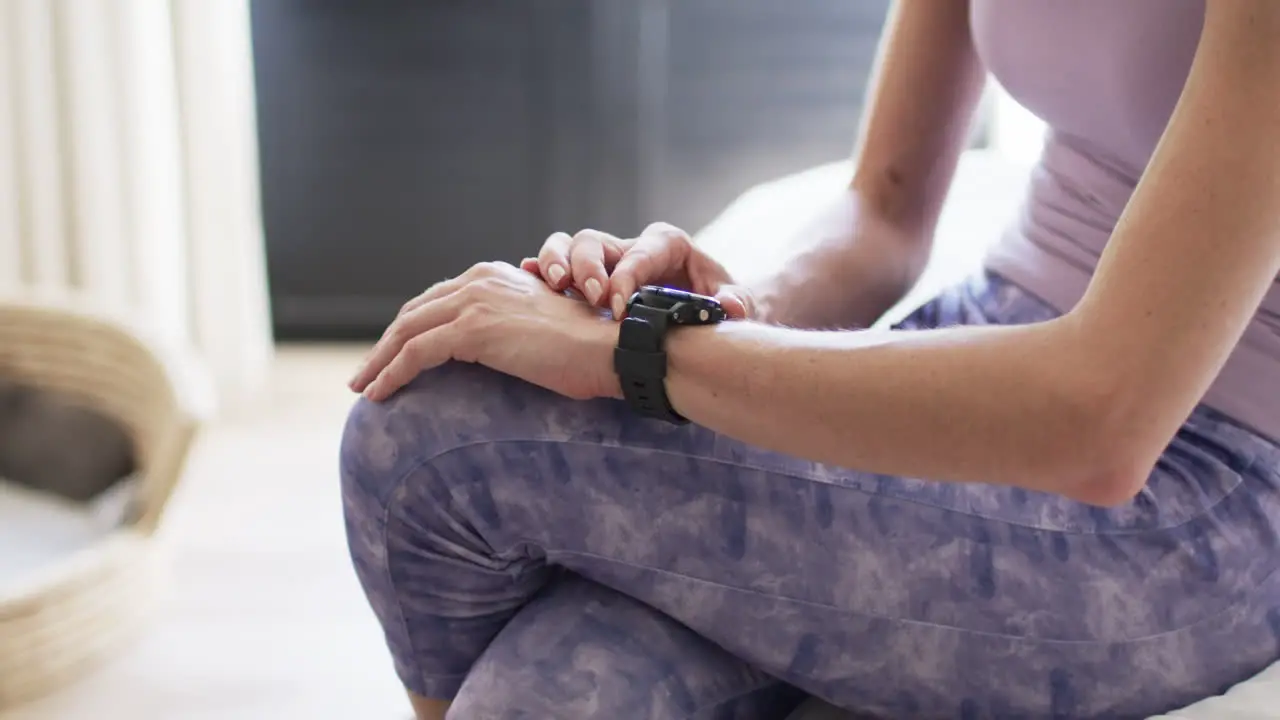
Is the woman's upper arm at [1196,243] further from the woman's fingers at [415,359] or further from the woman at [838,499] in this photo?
the woman's fingers at [415,359]

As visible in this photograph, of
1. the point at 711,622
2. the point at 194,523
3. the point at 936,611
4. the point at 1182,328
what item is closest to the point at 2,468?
the point at 194,523

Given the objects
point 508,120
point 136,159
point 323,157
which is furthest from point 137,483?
point 508,120

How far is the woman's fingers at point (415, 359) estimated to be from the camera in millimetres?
900

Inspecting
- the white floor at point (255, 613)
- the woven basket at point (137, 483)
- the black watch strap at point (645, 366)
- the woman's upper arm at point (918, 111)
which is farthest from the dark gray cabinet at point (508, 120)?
the black watch strap at point (645, 366)

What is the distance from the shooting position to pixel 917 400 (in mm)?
787

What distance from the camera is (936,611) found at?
0.85 metres

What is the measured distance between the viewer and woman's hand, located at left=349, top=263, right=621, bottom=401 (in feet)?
2.84

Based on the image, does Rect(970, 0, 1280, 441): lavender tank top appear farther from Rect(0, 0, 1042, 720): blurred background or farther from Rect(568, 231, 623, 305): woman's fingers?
Rect(0, 0, 1042, 720): blurred background

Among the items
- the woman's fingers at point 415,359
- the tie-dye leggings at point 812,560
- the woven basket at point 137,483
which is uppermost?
the woman's fingers at point 415,359

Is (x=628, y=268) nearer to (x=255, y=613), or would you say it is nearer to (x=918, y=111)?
(x=918, y=111)

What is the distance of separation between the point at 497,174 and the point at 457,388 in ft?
5.91

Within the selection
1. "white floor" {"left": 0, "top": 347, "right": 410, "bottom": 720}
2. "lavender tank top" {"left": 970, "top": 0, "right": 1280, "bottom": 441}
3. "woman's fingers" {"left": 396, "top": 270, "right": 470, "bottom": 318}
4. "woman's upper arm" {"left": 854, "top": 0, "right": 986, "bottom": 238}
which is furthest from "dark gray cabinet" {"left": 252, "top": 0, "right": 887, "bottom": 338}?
"woman's fingers" {"left": 396, "top": 270, "right": 470, "bottom": 318}

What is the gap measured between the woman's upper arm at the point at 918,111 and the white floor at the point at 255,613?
84cm

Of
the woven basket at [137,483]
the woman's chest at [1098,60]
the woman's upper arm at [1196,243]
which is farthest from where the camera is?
the woven basket at [137,483]
